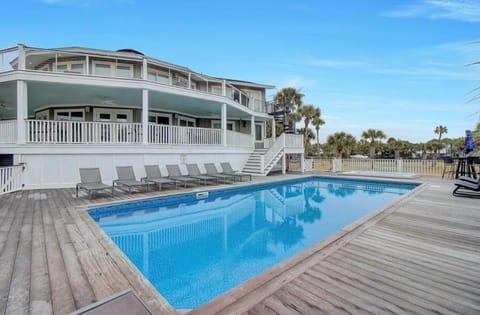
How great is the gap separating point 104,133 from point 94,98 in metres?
3.24

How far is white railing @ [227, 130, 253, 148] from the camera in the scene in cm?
1488

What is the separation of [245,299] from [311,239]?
12.4 ft

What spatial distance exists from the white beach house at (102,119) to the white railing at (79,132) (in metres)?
0.04

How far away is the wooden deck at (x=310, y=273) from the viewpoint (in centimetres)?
233

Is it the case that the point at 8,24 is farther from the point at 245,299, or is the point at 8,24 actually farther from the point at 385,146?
the point at 385,146

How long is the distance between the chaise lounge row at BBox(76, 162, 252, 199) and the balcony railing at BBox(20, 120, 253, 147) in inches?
57.0

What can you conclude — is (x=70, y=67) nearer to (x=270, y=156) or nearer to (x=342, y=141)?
(x=270, y=156)

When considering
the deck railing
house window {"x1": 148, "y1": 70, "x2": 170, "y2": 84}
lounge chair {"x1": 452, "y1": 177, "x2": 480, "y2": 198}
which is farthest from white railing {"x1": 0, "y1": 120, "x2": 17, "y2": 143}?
the deck railing

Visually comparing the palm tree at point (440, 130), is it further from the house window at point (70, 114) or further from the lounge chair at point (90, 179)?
the lounge chair at point (90, 179)

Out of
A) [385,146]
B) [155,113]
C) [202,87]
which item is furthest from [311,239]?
[385,146]

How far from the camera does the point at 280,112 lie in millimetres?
19234

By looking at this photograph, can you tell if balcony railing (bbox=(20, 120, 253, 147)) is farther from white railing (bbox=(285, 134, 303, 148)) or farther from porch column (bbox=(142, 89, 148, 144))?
white railing (bbox=(285, 134, 303, 148))

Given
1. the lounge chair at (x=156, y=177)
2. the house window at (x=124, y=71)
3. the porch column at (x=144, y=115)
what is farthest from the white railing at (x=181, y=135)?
the house window at (x=124, y=71)

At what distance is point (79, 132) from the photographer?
1023cm
